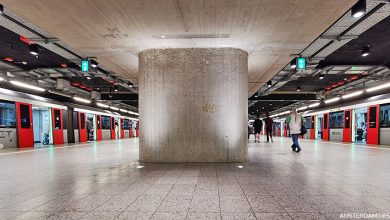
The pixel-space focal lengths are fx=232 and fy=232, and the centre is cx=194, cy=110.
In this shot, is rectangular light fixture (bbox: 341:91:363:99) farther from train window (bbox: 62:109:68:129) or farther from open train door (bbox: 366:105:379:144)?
train window (bbox: 62:109:68:129)

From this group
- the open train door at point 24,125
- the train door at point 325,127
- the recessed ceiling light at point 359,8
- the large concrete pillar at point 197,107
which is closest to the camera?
the recessed ceiling light at point 359,8

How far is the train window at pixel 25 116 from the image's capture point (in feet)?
40.7

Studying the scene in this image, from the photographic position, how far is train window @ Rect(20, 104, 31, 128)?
40.7ft

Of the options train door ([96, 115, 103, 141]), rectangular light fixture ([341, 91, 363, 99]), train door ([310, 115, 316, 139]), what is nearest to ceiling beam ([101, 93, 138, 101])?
train door ([96, 115, 103, 141])

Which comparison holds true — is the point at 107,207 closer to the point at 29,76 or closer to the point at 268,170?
the point at 268,170

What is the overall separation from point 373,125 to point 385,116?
1177 millimetres

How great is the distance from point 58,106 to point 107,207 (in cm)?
1553

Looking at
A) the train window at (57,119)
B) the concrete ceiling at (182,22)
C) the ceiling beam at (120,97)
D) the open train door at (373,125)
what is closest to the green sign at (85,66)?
the concrete ceiling at (182,22)

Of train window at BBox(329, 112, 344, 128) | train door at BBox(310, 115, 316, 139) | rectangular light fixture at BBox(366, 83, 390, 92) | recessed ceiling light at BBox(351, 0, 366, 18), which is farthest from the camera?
train door at BBox(310, 115, 316, 139)

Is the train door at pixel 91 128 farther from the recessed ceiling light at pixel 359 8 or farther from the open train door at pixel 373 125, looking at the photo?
the open train door at pixel 373 125

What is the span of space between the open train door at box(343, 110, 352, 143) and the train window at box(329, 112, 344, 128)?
511 millimetres

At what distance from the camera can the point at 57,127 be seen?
16062 mm

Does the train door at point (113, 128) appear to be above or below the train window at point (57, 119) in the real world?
below

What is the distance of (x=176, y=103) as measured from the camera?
269 inches
